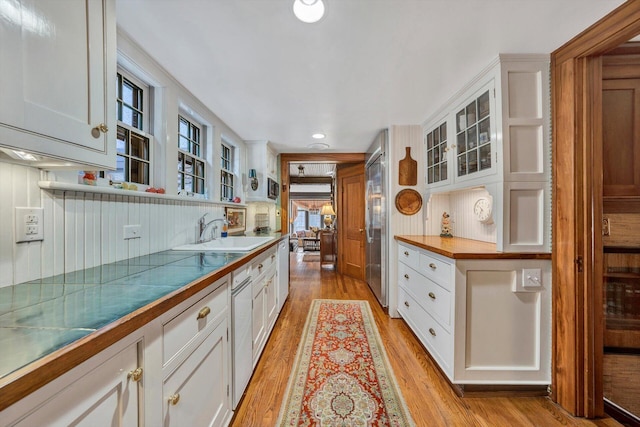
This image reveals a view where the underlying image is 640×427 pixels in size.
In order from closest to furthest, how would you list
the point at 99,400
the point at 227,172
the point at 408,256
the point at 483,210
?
the point at 99,400 → the point at 483,210 → the point at 408,256 → the point at 227,172

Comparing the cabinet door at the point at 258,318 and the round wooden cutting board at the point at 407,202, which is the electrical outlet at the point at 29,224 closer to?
the cabinet door at the point at 258,318

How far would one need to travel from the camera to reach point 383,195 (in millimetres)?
2920

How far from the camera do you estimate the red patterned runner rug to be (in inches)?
55.9

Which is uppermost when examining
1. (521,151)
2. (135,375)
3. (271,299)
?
(521,151)

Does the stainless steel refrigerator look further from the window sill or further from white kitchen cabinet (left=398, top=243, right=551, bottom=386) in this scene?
the window sill

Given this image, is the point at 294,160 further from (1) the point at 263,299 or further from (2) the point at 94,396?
(2) the point at 94,396

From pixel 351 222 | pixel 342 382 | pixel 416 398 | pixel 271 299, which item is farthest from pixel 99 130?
pixel 351 222

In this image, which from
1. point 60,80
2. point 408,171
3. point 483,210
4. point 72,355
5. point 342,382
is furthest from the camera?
point 408,171

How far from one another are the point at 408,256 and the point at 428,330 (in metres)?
0.69

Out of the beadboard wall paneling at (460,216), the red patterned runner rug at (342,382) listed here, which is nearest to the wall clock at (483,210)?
the beadboard wall paneling at (460,216)

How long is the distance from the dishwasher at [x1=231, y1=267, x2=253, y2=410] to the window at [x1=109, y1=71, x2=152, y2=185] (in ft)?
3.29

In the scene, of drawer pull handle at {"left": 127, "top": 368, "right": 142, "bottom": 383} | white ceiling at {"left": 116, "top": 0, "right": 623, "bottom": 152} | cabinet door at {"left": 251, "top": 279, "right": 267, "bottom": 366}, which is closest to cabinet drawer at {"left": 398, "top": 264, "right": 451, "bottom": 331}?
cabinet door at {"left": 251, "top": 279, "right": 267, "bottom": 366}

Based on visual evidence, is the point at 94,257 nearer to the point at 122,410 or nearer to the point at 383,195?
the point at 122,410

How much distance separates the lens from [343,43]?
1424 mm
